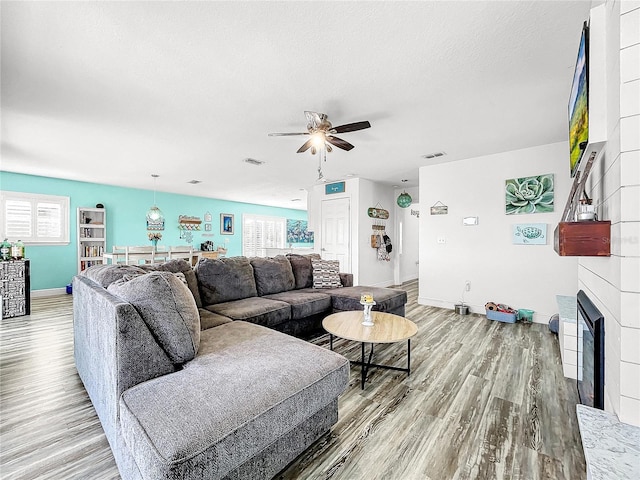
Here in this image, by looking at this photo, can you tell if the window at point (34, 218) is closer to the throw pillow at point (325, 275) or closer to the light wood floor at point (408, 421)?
the light wood floor at point (408, 421)

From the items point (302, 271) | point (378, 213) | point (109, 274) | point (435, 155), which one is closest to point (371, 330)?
point (302, 271)

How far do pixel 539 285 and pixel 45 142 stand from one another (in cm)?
697

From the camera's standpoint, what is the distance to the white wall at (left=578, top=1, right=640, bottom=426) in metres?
1.08

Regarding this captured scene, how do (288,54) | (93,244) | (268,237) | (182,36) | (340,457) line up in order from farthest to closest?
(268,237)
(93,244)
(288,54)
(182,36)
(340,457)

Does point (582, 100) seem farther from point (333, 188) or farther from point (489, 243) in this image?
point (333, 188)

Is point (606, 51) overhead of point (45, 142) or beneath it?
beneath

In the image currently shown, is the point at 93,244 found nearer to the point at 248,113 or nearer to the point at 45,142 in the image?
the point at 45,142

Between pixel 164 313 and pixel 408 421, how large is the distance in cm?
163

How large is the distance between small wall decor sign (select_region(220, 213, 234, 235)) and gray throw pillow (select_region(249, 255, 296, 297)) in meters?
5.82

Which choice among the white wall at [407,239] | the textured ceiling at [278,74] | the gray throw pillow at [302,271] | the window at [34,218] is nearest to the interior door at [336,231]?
the white wall at [407,239]

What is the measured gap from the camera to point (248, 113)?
287 cm

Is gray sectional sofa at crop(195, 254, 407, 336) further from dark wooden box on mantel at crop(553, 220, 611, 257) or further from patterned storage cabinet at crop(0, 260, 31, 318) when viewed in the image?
patterned storage cabinet at crop(0, 260, 31, 318)

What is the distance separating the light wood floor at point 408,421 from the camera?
1425mm

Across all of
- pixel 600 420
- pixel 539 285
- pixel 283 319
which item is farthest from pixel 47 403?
pixel 539 285
